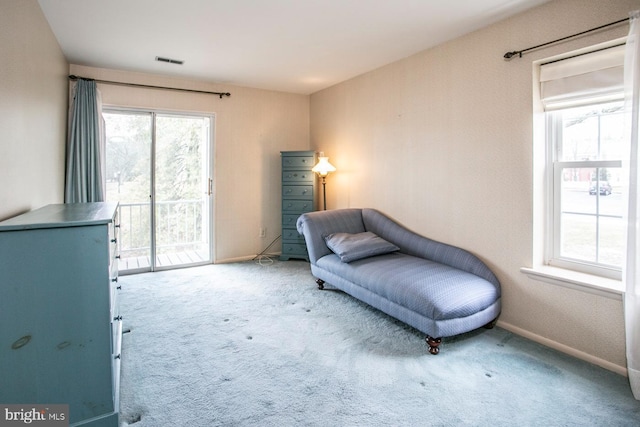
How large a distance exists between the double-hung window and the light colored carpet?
2.55 ft

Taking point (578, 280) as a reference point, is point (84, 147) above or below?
above

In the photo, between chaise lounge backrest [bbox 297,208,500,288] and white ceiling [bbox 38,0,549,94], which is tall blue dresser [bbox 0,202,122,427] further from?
chaise lounge backrest [bbox 297,208,500,288]

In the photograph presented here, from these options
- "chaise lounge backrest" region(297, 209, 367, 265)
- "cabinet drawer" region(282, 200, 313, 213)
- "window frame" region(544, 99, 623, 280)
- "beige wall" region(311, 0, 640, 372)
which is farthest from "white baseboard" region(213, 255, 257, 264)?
"window frame" region(544, 99, 623, 280)

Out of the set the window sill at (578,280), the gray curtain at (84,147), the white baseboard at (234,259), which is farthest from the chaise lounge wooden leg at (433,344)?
the gray curtain at (84,147)

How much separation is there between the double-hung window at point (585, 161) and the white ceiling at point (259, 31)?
0.65 metres

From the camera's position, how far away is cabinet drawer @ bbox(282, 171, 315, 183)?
16.1 ft

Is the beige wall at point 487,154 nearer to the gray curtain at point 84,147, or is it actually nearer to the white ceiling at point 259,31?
the white ceiling at point 259,31

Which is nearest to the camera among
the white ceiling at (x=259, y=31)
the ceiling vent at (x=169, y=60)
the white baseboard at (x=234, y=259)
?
the white ceiling at (x=259, y=31)

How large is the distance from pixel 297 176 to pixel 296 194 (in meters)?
0.26

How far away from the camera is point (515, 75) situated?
265 cm

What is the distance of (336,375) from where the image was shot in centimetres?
212

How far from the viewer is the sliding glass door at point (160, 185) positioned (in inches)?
170

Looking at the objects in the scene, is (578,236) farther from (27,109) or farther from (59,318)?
(27,109)

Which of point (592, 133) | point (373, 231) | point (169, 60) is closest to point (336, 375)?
point (373, 231)
